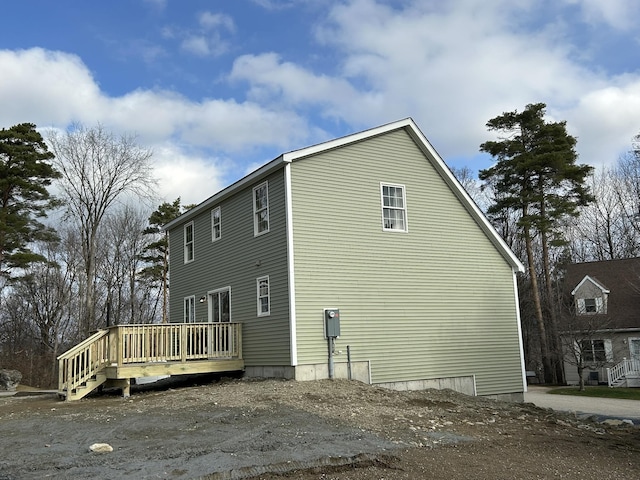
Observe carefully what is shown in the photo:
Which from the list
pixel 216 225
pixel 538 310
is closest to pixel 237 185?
pixel 216 225

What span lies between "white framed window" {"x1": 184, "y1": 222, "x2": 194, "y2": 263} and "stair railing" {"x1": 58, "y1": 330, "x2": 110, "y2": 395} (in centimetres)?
607

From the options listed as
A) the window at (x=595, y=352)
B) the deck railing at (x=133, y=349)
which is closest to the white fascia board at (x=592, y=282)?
the window at (x=595, y=352)

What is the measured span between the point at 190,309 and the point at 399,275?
7.75 metres

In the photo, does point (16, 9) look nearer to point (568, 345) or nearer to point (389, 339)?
point (389, 339)

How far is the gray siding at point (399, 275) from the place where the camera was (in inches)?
563

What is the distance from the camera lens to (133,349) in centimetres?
1359

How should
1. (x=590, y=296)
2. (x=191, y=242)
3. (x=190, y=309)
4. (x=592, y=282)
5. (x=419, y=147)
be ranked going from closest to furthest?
1. (x=419, y=147)
2. (x=190, y=309)
3. (x=191, y=242)
4. (x=592, y=282)
5. (x=590, y=296)

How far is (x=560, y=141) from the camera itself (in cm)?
2994

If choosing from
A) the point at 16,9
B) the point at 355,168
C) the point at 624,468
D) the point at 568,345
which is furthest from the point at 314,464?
the point at 568,345

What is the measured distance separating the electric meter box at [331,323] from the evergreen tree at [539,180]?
60.5 feet

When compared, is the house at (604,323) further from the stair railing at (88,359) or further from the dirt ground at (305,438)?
the stair railing at (88,359)

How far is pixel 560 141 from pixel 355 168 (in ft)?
61.9

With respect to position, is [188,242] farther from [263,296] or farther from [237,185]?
[263,296]

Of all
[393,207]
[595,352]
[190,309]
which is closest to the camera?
[393,207]
